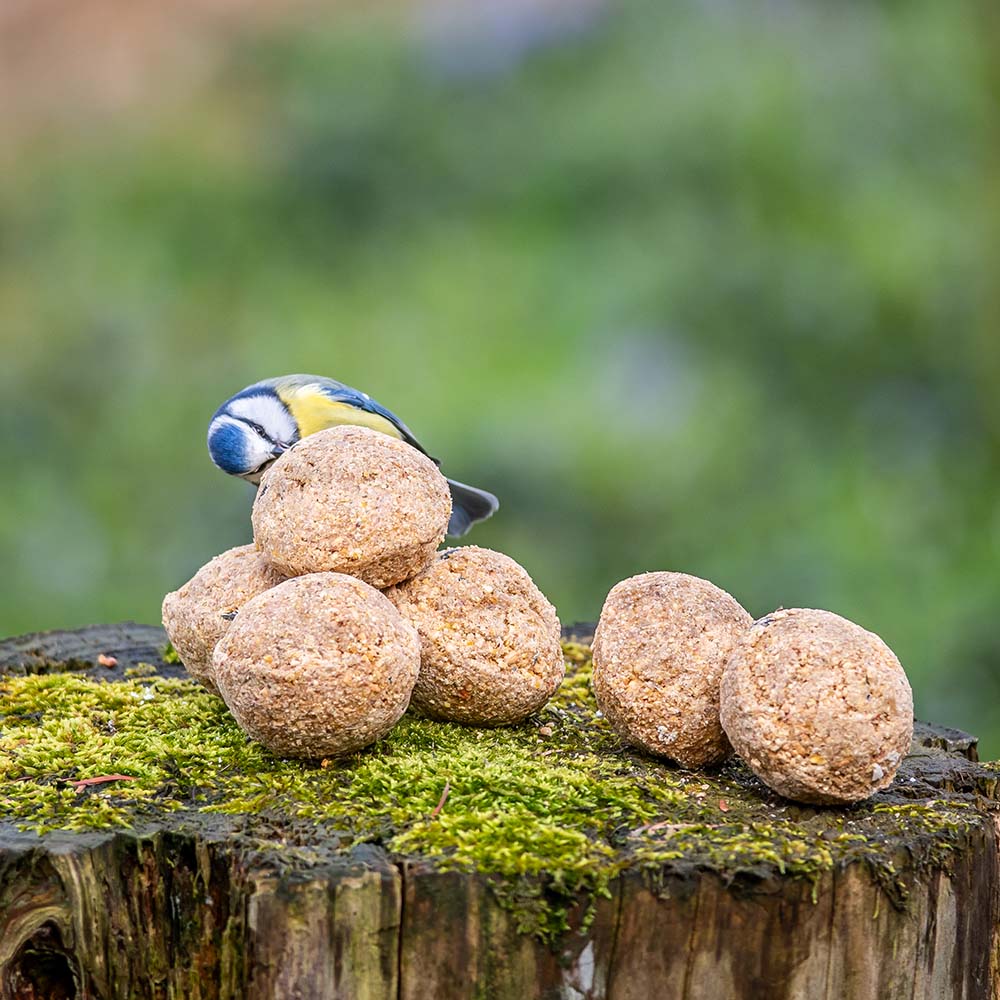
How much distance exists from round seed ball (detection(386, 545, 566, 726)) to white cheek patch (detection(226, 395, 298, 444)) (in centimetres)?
70

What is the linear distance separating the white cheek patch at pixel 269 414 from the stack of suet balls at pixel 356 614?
1.72 feet

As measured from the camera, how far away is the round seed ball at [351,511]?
1849mm

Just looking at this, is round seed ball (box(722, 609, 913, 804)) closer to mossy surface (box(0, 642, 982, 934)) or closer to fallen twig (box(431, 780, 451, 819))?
mossy surface (box(0, 642, 982, 934))

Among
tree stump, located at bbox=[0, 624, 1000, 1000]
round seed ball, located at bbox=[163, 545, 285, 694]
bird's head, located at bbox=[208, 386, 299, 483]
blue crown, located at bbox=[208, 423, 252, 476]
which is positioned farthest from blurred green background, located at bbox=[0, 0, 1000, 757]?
tree stump, located at bbox=[0, 624, 1000, 1000]

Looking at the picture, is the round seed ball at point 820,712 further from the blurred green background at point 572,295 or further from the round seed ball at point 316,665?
the blurred green background at point 572,295

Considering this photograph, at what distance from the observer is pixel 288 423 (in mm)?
2615

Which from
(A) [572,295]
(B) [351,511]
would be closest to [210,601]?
(B) [351,511]

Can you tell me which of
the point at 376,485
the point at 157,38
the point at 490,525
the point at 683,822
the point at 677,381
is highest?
the point at 157,38

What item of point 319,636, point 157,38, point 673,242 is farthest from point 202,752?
point 157,38

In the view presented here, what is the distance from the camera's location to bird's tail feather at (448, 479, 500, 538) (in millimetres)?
2445

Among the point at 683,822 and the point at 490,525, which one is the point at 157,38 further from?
the point at 683,822

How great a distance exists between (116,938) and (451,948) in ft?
1.51

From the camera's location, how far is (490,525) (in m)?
4.45

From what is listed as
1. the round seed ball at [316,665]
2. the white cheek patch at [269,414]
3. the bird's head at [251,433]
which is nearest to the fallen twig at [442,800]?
the round seed ball at [316,665]
